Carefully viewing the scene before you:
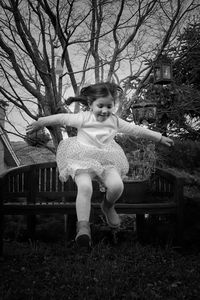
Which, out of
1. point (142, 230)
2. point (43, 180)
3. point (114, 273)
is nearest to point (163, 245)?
point (142, 230)

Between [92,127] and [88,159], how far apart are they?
1.10ft

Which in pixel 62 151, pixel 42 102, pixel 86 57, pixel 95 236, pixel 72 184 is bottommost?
pixel 95 236

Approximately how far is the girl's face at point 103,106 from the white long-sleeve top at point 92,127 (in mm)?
120

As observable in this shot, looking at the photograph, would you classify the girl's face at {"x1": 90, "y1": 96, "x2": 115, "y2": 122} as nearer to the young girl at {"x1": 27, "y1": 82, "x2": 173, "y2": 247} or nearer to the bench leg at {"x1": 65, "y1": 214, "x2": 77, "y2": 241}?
the young girl at {"x1": 27, "y1": 82, "x2": 173, "y2": 247}

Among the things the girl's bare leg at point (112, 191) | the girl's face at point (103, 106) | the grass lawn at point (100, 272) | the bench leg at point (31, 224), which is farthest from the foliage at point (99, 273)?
the girl's face at point (103, 106)

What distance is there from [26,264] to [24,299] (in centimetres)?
83

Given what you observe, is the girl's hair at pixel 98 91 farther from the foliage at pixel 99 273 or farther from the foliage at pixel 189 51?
the foliage at pixel 189 51

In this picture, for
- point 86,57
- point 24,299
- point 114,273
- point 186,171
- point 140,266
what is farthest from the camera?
point 186,171

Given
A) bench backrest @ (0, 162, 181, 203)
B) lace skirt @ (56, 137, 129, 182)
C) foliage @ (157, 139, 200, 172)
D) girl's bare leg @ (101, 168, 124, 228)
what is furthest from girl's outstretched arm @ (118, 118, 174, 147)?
foliage @ (157, 139, 200, 172)

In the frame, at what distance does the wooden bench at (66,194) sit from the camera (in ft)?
12.6

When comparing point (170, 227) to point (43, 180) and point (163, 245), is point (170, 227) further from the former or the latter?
point (43, 180)

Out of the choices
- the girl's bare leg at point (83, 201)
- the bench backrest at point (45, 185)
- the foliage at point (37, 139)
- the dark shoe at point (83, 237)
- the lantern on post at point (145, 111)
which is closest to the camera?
the dark shoe at point (83, 237)

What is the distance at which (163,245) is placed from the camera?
13.0 feet

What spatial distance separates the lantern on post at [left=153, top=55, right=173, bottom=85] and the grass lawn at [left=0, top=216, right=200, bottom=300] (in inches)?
91.8
